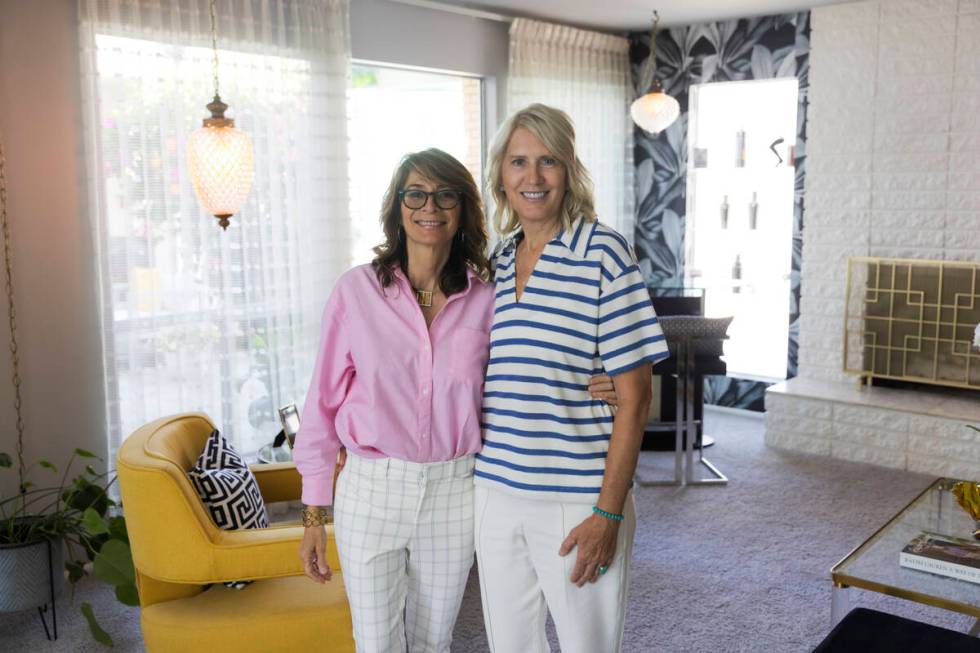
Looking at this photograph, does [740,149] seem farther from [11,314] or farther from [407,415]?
[407,415]

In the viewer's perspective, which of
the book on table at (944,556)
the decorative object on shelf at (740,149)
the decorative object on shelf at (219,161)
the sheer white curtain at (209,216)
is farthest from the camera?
the decorative object on shelf at (740,149)

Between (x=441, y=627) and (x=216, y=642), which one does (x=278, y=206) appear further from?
(x=441, y=627)

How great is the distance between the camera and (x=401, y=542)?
1794 millimetres

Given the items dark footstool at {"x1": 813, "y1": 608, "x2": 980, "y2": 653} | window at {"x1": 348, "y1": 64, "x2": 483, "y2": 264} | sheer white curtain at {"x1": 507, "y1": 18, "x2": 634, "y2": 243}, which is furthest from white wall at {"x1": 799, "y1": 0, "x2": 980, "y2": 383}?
dark footstool at {"x1": 813, "y1": 608, "x2": 980, "y2": 653}

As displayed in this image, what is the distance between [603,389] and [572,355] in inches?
3.3

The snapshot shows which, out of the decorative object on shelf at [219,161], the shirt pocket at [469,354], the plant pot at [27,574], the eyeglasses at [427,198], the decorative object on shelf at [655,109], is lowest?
the plant pot at [27,574]

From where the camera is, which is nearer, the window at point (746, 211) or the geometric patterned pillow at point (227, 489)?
the geometric patterned pillow at point (227, 489)

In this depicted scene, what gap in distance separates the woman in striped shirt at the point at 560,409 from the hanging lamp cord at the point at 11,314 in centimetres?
224

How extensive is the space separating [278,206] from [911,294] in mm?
3353

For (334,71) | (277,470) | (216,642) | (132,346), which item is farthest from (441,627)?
(334,71)

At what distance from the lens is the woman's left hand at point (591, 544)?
1.68 metres

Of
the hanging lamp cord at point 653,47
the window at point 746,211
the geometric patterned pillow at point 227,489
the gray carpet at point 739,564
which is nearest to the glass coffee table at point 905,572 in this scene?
the gray carpet at point 739,564

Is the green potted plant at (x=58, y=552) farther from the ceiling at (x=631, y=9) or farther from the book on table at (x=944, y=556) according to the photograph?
the ceiling at (x=631, y=9)

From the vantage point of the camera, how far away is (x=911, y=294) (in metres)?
4.98
